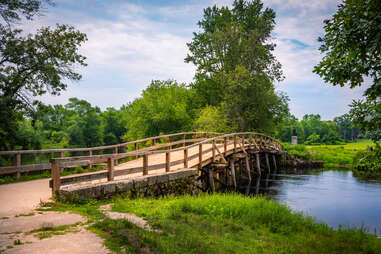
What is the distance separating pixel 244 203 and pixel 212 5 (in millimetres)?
35920

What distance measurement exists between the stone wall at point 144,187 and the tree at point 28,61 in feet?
29.1

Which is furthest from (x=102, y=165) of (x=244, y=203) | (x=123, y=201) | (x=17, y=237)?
(x=17, y=237)

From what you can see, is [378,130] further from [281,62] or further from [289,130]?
[289,130]

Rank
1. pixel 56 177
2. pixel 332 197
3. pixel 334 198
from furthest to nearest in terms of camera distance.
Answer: pixel 332 197 < pixel 334 198 < pixel 56 177

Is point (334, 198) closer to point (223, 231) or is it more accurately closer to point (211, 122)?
point (223, 231)

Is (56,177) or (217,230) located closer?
(217,230)

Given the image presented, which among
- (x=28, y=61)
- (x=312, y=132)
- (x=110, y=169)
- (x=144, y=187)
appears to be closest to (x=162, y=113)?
(x=28, y=61)

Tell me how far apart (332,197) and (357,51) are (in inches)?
487

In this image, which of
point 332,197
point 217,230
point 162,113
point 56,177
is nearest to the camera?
point 217,230

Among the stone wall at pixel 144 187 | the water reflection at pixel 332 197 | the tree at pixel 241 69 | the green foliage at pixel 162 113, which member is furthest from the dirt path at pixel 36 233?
the green foliage at pixel 162 113

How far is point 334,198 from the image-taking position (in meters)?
Result: 16.0

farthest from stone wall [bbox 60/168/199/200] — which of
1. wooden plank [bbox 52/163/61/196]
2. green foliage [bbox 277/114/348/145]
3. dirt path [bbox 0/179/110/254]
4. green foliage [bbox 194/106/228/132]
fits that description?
green foliage [bbox 277/114/348/145]

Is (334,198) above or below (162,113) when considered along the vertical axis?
below

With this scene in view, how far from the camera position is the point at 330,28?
6633 millimetres
